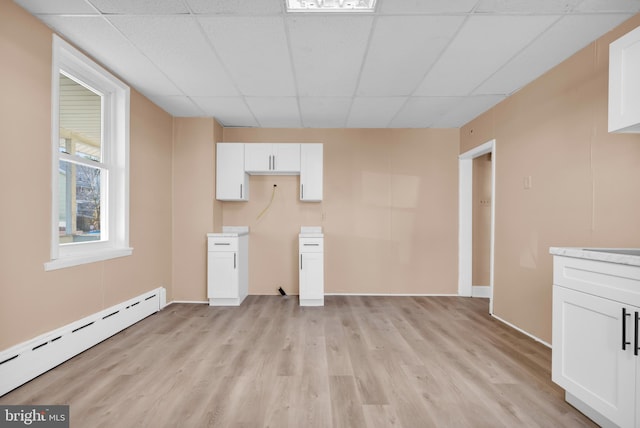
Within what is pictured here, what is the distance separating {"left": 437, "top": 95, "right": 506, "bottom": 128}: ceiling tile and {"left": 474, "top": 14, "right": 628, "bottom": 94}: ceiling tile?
24 cm

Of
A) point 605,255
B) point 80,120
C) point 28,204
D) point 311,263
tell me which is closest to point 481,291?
point 311,263

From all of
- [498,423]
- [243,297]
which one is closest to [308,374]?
[498,423]

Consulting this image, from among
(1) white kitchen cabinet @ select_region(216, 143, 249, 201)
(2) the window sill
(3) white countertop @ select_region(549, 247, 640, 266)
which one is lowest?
(2) the window sill

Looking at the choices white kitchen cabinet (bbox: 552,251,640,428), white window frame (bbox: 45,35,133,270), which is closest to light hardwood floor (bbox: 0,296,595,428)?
white kitchen cabinet (bbox: 552,251,640,428)

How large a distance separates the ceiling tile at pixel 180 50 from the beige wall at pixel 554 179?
3.02 metres

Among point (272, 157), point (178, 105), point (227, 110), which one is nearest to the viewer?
point (178, 105)

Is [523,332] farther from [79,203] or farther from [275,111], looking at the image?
[79,203]

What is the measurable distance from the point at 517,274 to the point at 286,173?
315 cm

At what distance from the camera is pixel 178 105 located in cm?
369

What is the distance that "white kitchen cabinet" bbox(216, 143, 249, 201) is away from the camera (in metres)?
4.20

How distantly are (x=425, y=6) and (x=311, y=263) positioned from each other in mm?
2977

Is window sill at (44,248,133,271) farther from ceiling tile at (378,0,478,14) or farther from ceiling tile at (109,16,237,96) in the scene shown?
ceiling tile at (378,0,478,14)

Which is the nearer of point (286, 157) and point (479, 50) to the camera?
point (479, 50)

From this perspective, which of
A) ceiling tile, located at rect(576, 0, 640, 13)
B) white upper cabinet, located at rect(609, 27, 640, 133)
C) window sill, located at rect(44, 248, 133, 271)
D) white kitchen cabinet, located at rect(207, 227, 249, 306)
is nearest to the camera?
white upper cabinet, located at rect(609, 27, 640, 133)
